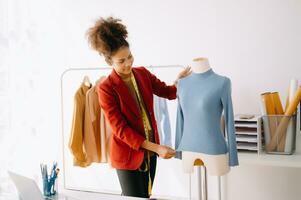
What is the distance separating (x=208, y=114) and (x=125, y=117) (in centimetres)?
40

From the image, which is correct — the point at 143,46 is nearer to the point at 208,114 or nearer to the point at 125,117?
the point at 125,117

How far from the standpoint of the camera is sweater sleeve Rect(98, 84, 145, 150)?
5.48ft

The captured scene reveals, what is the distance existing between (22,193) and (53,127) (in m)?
1.47

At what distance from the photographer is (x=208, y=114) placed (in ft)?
4.98

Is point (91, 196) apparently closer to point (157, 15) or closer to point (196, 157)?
point (196, 157)

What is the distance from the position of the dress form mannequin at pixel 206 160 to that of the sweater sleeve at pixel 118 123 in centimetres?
23

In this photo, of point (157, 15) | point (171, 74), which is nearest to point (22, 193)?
point (171, 74)

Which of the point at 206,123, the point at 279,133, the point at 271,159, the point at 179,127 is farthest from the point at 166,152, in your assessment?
the point at 279,133

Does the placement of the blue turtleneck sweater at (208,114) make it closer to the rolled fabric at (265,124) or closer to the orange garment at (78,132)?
the rolled fabric at (265,124)

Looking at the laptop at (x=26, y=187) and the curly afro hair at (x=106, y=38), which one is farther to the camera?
the curly afro hair at (x=106, y=38)

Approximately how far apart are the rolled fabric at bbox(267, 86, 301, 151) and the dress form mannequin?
1.63 feet

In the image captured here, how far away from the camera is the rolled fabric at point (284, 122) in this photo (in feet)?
6.00

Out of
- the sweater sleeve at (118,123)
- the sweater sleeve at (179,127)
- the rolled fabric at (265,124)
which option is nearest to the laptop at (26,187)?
the sweater sleeve at (118,123)

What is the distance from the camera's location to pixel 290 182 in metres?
2.16
